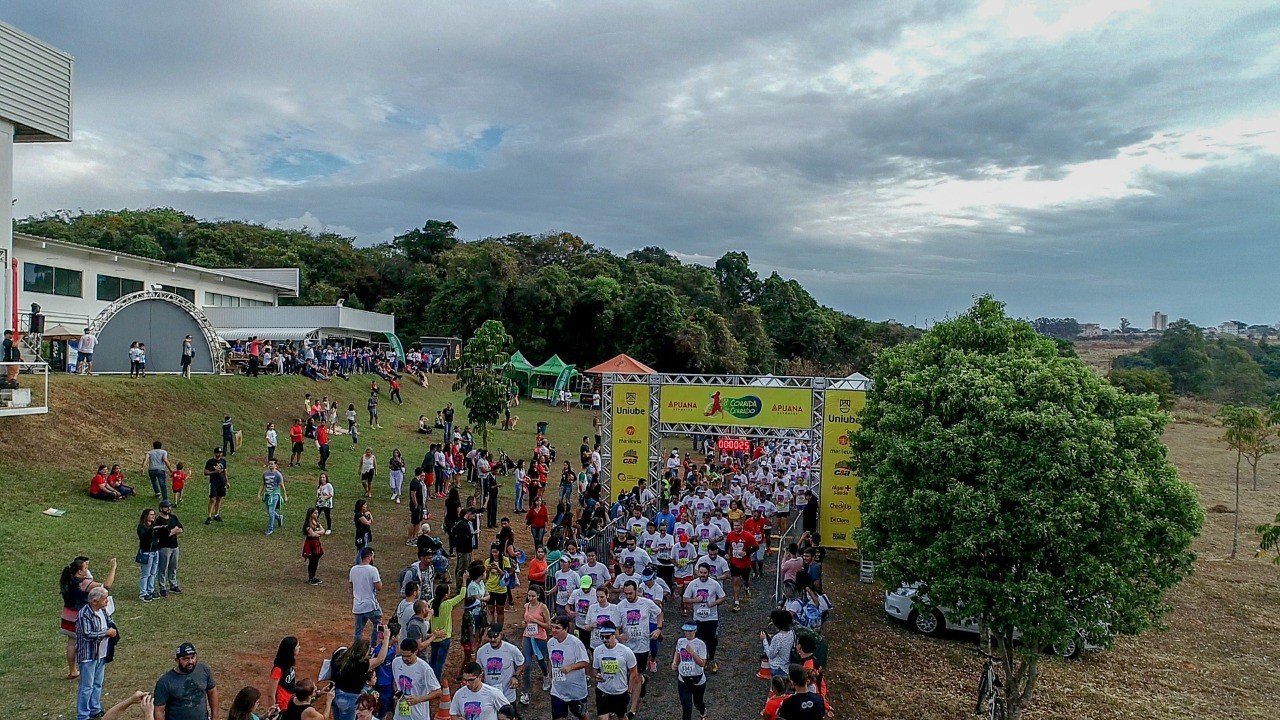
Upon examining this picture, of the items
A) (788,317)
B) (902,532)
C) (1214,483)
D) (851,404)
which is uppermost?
(788,317)

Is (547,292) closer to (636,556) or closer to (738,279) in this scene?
(738,279)

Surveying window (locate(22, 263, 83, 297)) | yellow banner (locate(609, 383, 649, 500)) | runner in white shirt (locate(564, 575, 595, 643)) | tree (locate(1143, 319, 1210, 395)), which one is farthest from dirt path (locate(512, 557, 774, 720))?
tree (locate(1143, 319, 1210, 395))

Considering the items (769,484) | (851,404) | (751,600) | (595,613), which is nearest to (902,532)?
(595,613)

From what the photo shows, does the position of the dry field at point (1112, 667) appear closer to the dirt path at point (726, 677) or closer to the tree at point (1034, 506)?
the dirt path at point (726, 677)

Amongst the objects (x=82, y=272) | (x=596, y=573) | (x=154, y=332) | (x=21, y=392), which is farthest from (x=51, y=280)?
(x=596, y=573)

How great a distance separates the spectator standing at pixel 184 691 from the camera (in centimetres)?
672

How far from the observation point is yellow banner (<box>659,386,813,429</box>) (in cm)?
2006

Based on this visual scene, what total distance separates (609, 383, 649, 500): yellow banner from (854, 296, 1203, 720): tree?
10750 mm

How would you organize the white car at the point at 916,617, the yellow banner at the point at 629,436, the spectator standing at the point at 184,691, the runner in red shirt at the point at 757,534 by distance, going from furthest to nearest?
the yellow banner at the point at 629,436
the runner in red shirt at the point at 757,534
the white car at the point at 916,617
the spectator standing at the point at 184,691

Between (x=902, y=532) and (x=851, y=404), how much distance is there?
8.85m

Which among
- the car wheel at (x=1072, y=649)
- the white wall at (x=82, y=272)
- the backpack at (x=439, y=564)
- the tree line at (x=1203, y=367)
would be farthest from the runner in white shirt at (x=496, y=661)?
the tree line at (x=1203, y=367)

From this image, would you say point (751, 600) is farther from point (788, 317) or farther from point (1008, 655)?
point (788, 317)

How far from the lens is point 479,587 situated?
34.8ft

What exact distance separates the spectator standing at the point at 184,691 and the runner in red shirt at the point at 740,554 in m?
9.52
